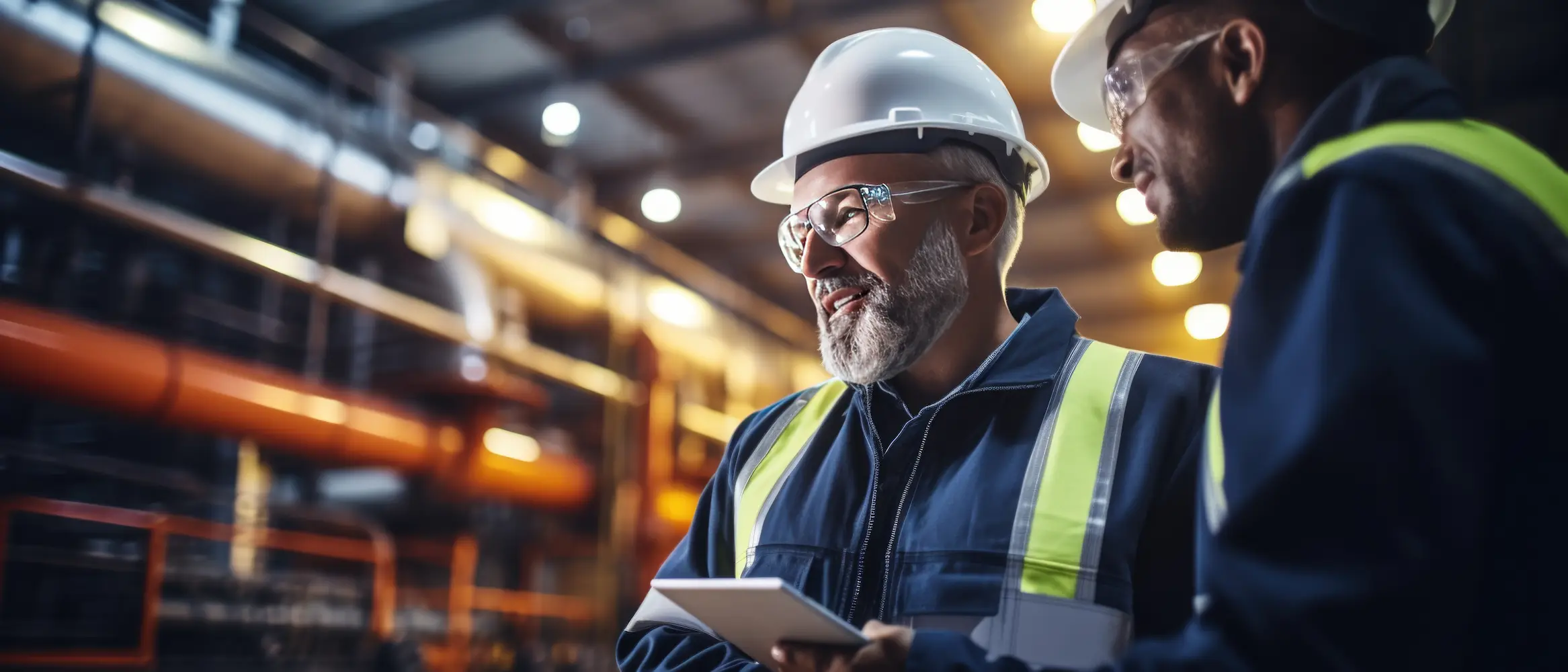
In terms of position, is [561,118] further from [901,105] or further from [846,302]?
[846,302]

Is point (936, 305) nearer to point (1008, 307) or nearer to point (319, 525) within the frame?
point (1008, 307)

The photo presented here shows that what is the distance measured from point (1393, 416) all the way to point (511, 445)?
290 inches

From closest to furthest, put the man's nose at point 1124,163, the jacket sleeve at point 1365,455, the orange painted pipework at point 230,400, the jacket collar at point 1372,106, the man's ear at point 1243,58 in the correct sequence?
1. the jacket sleeve at point 1365,455
2. the jacket collar at point 1372,106
3. the man's ear at point 1243,58
4. the man's nose at point 1124,163
5. the orange painted pipework at point 230,400

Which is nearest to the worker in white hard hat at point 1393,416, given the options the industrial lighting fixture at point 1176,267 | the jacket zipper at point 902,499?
the jacket zipper at point 902,499

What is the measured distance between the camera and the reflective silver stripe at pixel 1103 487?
5.42 feet

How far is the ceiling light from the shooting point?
26.0ft

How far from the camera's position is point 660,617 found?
6.63 feet

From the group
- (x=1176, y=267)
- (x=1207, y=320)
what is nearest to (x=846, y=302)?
(x=1176, y=267)

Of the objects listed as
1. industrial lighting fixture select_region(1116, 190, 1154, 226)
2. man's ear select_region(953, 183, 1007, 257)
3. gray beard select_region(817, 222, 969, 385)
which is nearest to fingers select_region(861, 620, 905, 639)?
gray beard select_region(817, 222, 969, 385)

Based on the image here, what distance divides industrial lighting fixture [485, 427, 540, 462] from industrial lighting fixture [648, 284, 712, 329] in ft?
5.78

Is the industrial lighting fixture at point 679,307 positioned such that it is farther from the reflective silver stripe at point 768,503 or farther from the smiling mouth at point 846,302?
the reflective silver stripe at point 768,503

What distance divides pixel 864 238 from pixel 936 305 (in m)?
0.20

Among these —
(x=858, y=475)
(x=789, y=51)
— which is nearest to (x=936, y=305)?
(x=858, y=475)

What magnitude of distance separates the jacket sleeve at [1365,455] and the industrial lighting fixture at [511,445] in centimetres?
686
